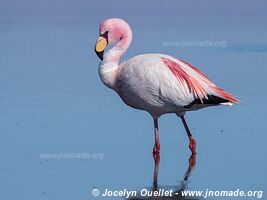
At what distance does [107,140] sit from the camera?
10367mm

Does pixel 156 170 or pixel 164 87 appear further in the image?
pixel 164 87

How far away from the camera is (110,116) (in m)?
11.6

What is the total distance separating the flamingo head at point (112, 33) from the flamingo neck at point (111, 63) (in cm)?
2

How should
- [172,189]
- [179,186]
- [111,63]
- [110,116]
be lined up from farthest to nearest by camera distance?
[110,116], [111,63], [179,186], [172,189]

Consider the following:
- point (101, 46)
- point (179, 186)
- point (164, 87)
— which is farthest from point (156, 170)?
point (101, 46)

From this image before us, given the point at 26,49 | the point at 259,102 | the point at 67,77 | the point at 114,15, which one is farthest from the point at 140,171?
the point at 114,15

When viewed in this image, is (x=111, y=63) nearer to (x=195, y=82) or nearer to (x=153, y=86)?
(x=153, y=86)

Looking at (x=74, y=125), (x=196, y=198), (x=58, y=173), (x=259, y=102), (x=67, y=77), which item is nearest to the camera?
(x=196, y=198)

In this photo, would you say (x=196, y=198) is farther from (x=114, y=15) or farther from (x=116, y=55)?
(x=114, y=15)

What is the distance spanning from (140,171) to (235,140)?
1.56 meters

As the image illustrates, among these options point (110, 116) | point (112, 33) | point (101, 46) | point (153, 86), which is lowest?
point (110, 116)

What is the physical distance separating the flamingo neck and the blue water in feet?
1.91

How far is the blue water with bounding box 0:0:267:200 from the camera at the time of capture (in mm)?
8898

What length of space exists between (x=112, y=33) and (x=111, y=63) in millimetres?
→ 346
